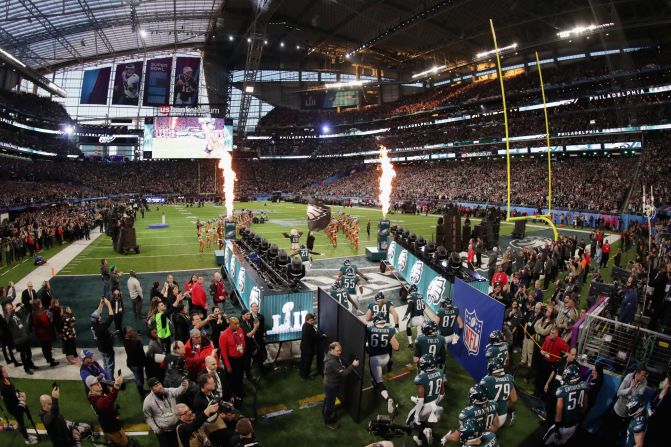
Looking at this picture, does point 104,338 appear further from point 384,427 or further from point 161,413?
point 384,427

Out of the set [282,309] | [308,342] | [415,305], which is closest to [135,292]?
[282,309]

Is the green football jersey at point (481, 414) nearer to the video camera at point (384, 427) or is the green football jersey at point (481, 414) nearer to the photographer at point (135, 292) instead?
the video camera at point (384, 427)

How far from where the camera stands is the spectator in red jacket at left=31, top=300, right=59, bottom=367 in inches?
353

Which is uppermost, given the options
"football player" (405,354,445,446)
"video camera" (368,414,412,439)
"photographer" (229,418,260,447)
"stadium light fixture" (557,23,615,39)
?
"stadium light fixture" (557,23,615,39)

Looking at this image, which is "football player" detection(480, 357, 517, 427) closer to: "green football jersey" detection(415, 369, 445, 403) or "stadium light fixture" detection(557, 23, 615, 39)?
"green football jersey" detection(415, 369, 445, 403)

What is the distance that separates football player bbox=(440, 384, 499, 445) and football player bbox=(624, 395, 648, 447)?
5.88 feet

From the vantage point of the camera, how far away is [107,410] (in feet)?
17.9

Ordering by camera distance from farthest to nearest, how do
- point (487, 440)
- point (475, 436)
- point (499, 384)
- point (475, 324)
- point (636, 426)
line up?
point (475, 324), point (499, 384), point (636, 426), point (475, 436), point (487, 440)

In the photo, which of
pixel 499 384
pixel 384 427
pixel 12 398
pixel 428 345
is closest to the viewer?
pixel 499 384

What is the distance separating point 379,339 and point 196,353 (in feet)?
11.1

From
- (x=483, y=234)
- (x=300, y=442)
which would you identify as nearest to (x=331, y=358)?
(x=300, y=442)

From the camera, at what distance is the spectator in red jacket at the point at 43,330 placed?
8.96 m

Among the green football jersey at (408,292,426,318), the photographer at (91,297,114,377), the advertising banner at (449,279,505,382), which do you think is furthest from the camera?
the green football jersey at (408,292,426,318)

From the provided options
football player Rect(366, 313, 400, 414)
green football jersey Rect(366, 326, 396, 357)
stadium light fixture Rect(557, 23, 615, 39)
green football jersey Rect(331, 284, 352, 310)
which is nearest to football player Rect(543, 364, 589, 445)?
football player Rect(366, 313, 400, 414)
